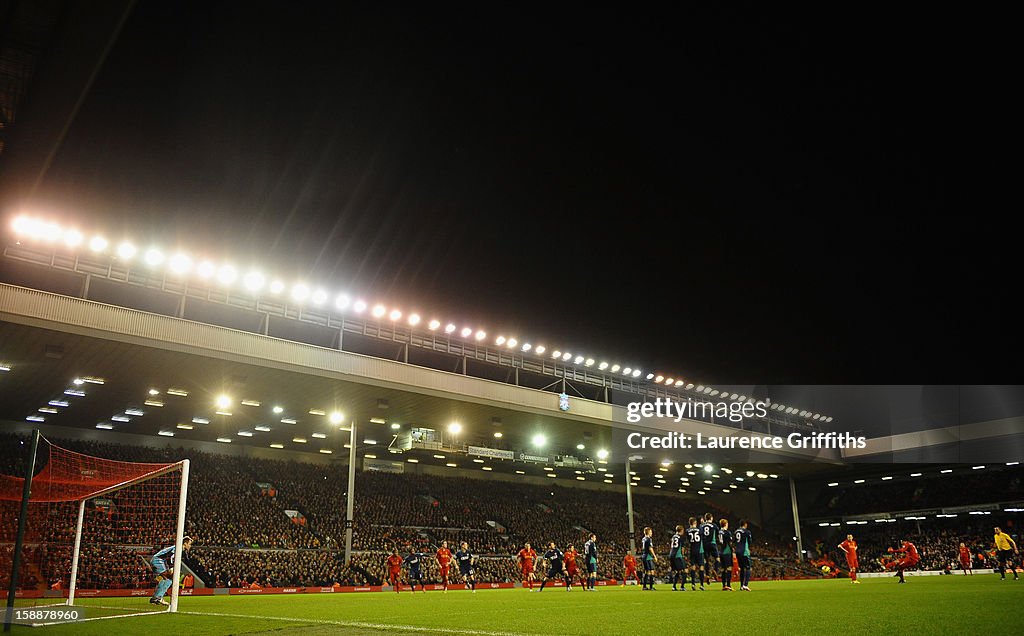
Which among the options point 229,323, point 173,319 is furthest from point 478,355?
point 173,319

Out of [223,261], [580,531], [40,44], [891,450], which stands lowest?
[580,531]

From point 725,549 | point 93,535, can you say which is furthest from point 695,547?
point 93,535

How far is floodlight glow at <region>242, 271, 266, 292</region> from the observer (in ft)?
86.7

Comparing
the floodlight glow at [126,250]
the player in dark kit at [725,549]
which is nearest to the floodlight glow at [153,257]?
the floodlight glow at [126,250]

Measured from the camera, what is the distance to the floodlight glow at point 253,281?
26422 millimetres

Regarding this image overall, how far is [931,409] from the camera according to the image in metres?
45.8

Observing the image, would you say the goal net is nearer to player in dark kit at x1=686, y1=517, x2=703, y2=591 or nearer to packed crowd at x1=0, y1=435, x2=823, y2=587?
packed crowd at x1=0, y1=435, x2=823, y2=587

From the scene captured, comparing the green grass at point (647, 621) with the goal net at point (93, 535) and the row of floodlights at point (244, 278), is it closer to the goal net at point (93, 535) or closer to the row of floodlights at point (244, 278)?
the goal net at point (93, 535)

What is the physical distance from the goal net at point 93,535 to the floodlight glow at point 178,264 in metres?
7.40

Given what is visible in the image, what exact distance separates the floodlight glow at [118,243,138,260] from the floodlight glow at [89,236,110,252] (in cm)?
46

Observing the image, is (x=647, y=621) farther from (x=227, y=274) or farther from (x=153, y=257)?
(x=153, y=257)

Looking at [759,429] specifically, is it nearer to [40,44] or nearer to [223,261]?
[223,261]

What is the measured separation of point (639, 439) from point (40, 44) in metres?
36.8

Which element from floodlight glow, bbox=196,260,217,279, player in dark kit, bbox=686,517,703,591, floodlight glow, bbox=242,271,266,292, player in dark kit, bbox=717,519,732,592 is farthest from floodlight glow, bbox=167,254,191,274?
player in dark kit, bbox=717,519,732,592
